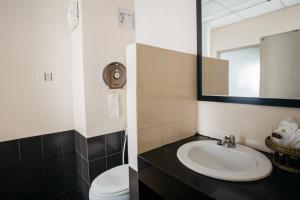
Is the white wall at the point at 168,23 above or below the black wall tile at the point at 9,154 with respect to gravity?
above

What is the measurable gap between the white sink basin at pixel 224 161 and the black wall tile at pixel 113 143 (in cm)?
96

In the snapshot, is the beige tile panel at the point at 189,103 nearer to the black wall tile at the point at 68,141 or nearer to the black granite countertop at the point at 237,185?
the black granite countertop at the point at 237,185

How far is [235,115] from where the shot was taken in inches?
39.8

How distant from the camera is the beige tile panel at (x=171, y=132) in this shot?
1019 mm

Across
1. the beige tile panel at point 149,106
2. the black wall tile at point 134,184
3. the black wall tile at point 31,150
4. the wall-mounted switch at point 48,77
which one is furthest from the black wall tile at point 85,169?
the beige tile panel at point 149,106

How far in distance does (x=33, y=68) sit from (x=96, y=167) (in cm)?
110

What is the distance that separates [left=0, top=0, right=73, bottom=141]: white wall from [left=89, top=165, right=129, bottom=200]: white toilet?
76cm

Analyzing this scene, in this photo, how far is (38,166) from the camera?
1617 millimetres

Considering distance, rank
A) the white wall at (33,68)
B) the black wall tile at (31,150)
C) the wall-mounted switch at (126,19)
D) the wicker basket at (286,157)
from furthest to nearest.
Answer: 1. the wall-mounted switch at (126,19)
2. the black wall tile at (31,150)
3. the white wall at (33,68)
4. the wicker basket at (286,157)

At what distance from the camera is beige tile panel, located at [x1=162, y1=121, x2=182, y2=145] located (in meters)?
1.02

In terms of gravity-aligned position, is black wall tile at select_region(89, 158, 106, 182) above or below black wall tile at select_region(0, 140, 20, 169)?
below

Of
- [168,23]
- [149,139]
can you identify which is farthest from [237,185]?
[168,23]

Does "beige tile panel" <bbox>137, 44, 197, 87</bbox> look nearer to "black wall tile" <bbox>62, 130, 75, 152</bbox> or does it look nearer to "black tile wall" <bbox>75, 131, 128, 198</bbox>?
"black tile wall" <bbox>75, 131, 128, 198</bbox>

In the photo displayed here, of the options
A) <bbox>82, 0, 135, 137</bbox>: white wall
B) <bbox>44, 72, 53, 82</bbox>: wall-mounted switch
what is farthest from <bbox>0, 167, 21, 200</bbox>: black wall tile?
<bbox>44, 72, 53, 82</bbox>: wall-mounted switch
